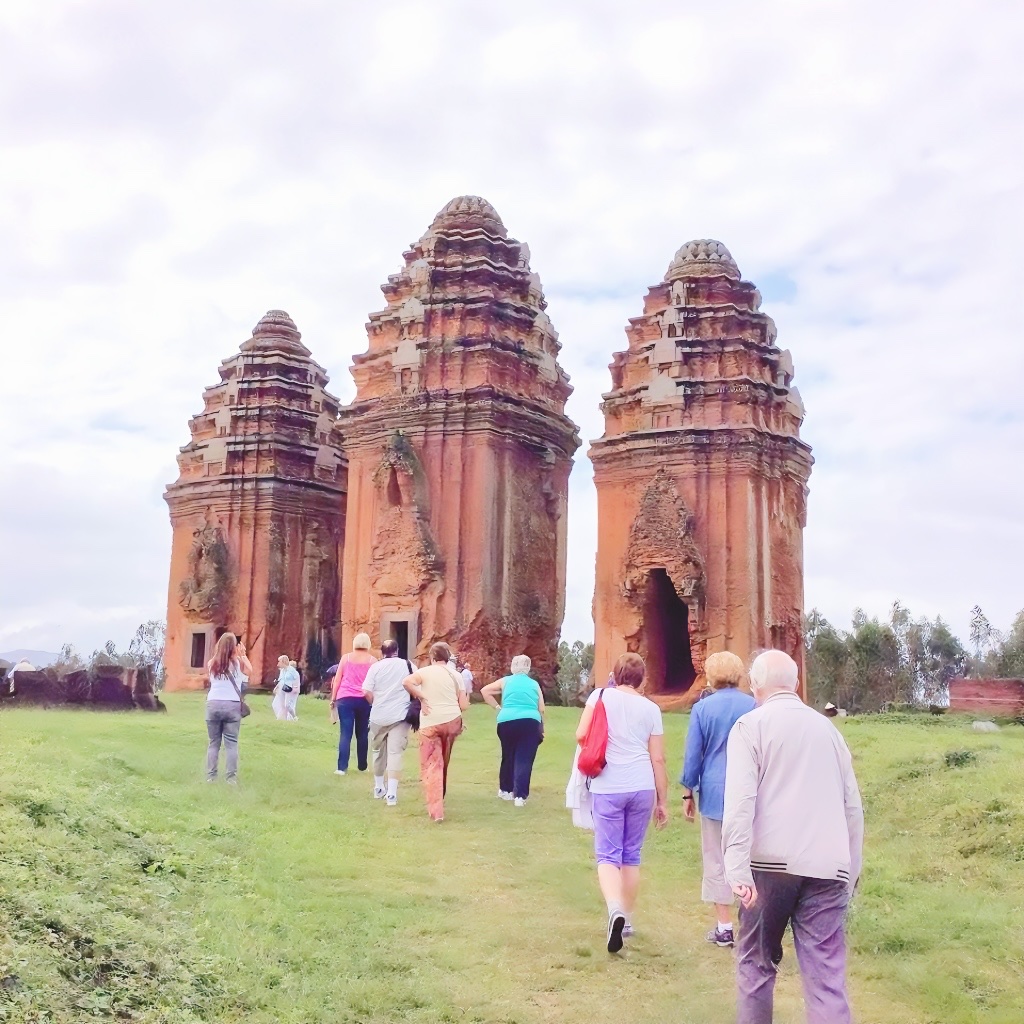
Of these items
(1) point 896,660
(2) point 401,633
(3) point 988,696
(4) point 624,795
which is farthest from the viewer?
(1) point 896,660

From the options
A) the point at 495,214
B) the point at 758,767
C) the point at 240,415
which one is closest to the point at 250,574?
the point at 240,415

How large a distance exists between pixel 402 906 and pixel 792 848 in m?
3.40

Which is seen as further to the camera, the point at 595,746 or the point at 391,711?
the point at 391,711

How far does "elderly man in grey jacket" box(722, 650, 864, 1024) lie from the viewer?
4.40 m

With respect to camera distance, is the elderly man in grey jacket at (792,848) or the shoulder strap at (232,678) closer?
the elderly man in grey jacket at (792,848)

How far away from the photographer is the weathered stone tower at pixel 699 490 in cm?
2409

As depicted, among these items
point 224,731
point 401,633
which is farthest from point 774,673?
point 401,633

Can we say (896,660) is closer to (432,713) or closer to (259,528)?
(259,528)

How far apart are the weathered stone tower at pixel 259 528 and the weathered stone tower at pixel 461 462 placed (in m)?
5.06

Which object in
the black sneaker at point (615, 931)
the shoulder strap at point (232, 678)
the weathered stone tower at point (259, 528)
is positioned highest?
the weathered stone tower at point (259, 528)

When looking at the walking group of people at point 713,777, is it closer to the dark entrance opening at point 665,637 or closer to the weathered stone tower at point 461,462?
the weathered stone tower at point 461,462

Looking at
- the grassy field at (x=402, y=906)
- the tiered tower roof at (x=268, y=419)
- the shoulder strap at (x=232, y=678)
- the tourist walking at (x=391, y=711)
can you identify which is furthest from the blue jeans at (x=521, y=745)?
the tiered tower roof at (x=268, y=419)

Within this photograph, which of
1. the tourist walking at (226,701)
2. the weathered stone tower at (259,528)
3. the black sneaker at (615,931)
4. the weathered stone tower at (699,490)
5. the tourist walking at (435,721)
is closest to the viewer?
the black sneaker at (615,931)

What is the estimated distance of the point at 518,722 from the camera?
1080cm
